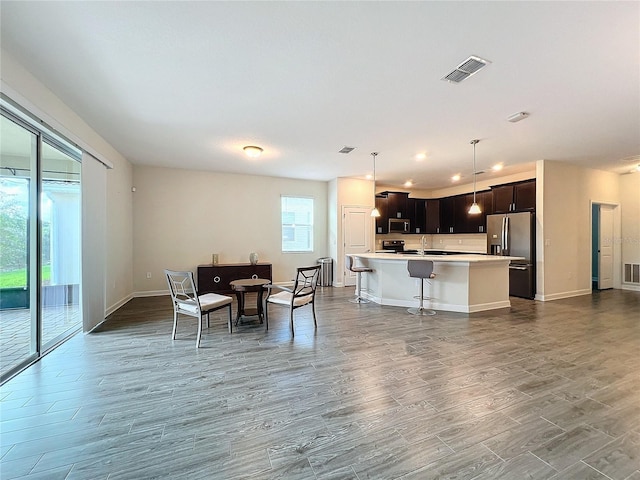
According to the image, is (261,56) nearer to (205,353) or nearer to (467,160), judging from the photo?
(205,353)

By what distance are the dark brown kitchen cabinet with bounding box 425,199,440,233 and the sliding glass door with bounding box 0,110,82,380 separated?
26.7ft

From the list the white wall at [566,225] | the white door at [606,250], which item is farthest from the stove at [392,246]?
the white door at [606,250]

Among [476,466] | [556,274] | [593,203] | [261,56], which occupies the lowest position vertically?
[476,466]

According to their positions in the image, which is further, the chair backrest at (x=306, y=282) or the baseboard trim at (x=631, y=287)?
Result: the baseboard trim at (x=631, y=287)

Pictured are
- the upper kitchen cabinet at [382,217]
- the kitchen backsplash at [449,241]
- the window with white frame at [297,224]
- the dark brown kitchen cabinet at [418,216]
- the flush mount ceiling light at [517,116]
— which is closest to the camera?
the flush mount ceiling light at [517,116]

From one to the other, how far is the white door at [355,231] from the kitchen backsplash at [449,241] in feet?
2.70

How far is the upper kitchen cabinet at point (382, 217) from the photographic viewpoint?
26.3 feet

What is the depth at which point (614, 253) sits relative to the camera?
7.08 metres

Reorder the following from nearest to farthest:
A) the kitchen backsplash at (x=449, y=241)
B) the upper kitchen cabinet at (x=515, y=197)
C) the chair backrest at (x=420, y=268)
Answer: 1. the chair backrest at (x=420, y=268)
2. the upper kitchen cabinet at (x=515, y=197)
3. the kitchen backsplash at (x=449, y=241)

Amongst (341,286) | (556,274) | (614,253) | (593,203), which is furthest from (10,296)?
(614,253)

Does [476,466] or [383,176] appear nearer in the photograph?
[476,466]

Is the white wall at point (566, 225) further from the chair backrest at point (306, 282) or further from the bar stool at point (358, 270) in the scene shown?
the chair backrest at point (306, 282)

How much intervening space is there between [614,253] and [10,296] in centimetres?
1162

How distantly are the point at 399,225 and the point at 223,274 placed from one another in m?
5.08
